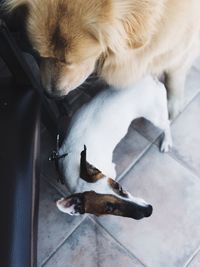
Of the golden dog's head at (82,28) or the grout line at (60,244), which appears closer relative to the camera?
the golden dog's head at (82,28)

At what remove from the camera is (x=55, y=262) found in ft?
5.23

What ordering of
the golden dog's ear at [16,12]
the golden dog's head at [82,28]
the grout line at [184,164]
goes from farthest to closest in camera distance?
the grout line at [184,164] → the golden dog's ear at [16,12] → the golden dog's head at [82,28]


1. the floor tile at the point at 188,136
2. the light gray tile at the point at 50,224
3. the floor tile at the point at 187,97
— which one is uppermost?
the floor tile at the point at 187,97

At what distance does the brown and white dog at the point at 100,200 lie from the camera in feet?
4.38

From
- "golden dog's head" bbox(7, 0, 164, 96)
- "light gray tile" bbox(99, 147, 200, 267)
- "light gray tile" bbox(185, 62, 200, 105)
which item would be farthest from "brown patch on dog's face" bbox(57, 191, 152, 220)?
"light gray tile" bbox(185, 62, 200, 105)

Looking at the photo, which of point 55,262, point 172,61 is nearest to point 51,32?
point 172,61

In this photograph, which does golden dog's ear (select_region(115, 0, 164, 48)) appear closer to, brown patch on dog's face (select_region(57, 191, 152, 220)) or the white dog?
the white dog

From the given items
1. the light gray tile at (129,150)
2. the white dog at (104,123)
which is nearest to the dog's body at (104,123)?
the white dog at (104,123)

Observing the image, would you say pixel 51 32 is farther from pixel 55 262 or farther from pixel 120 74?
pixel 55 262

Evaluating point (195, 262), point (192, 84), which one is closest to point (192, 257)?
point (195, 262)

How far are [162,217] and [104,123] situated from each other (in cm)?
46

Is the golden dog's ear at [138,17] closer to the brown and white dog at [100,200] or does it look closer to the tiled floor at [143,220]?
the brown and white dog at [100,200]

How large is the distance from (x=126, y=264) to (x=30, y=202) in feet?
1.81

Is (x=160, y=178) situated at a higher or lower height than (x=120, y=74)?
lower
